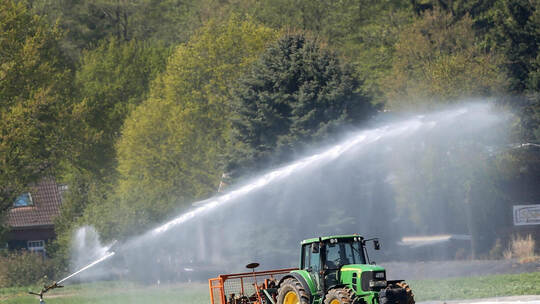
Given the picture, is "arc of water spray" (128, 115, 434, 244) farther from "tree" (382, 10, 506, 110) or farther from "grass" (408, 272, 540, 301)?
"grass" (408, 272, 540, 301)

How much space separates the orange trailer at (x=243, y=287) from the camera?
75.9 feet

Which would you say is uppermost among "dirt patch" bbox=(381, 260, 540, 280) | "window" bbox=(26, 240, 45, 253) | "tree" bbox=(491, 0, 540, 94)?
"tree" bbox=(491, 0, 540, 94)

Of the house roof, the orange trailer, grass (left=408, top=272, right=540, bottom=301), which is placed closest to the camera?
the orange trailer

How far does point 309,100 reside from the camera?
46.2 m

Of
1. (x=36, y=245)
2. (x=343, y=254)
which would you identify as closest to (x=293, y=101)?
(x=343, y=254)

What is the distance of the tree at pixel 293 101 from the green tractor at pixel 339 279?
78.6 feet

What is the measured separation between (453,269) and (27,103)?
30177 millimetres

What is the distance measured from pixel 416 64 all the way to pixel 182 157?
2045 centimetres

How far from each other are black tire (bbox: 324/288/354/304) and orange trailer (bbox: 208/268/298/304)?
3.08m

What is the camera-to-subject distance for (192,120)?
62406 mm

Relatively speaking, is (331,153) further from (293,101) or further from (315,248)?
(315,248)

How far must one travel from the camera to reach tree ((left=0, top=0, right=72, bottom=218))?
54.2 meters

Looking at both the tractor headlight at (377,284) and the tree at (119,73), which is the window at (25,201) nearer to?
the tree at (119,73)

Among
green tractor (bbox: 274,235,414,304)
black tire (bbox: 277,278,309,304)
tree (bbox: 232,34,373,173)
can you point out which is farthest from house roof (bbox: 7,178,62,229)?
green tractor (bbox: 274,235,414,304)
